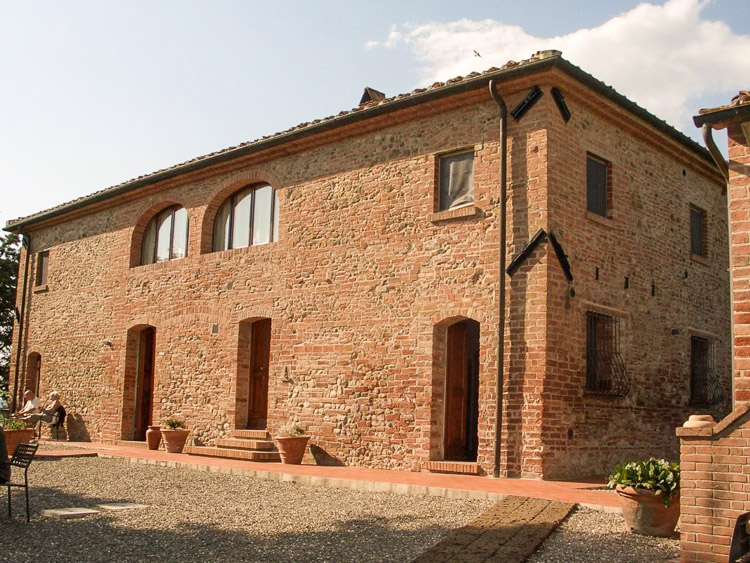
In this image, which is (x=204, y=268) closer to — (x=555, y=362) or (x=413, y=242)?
(x=413, y=242)

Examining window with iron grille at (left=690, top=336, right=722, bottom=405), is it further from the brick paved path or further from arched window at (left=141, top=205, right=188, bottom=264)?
arched window at (left=141, top=205, right=188, bottom=264)

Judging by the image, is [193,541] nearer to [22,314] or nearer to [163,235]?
[163,235]

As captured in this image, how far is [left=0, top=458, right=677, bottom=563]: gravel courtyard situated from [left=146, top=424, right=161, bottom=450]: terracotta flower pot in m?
5.09

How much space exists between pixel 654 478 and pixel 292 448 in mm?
6981

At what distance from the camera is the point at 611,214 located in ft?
39.2

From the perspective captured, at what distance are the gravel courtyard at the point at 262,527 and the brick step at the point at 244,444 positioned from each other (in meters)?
3.07

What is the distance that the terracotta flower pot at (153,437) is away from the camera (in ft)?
50.2

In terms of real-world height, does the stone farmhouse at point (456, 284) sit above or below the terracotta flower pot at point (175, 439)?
above

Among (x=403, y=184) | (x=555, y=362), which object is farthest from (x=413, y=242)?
(x=555, y=362)

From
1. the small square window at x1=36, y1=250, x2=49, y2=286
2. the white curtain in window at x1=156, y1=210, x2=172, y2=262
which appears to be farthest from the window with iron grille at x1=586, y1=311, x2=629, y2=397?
the small square window at x1=36, y1=250, x2=49, y2=286

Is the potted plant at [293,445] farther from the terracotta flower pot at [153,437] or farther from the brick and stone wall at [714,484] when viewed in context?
the brick and stone wall at [714,484]

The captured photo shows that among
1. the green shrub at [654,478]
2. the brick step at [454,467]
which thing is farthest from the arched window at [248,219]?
the green shrub at [654,478]

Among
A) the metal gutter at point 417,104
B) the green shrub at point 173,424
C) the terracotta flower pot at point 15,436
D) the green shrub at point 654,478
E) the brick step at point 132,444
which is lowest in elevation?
the brick step at point 132,444

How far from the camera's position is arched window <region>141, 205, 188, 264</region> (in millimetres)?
16562
